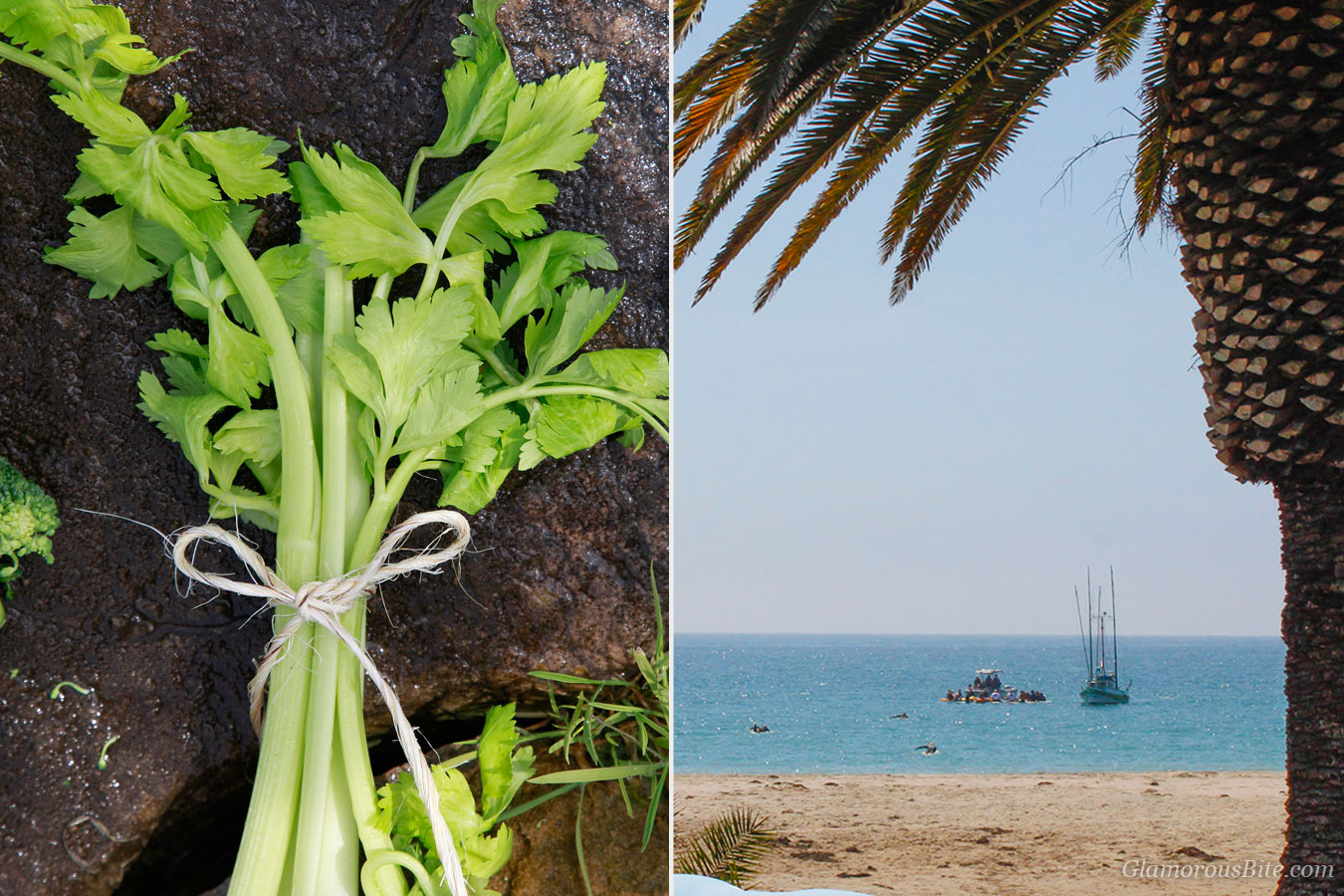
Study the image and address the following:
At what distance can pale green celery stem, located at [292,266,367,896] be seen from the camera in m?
0.30

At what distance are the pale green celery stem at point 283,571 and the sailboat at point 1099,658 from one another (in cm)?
587

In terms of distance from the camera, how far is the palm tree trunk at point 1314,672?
126cm

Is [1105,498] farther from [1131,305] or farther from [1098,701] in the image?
[1098,701]

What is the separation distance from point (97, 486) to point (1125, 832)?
188 inches

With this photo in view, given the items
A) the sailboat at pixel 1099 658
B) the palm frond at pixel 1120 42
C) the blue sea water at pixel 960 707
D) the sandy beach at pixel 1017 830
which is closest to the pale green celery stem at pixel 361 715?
the palm frond at pixel 1120 42

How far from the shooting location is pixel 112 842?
34 cm

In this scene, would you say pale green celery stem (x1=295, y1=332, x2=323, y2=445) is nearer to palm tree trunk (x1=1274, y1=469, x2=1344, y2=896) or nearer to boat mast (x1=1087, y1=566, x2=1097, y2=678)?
palm tree trunk (x1=1274, y1=469, x2=1344, y2=896)

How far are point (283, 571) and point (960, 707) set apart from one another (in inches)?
315

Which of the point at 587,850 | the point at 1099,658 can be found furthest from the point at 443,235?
the point at 1099,658

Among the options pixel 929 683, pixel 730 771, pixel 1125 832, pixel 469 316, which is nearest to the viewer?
pixel 469 316

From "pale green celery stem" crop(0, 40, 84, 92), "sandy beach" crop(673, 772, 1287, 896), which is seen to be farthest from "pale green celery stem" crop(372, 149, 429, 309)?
"sandy beach" crop(673, 772, 1287, 896)

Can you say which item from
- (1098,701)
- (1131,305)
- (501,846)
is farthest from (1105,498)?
(501,846)

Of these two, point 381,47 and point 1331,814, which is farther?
point 1331,814

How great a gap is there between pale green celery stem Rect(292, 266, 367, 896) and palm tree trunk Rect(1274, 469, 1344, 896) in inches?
56.7
